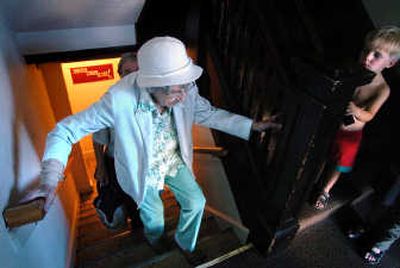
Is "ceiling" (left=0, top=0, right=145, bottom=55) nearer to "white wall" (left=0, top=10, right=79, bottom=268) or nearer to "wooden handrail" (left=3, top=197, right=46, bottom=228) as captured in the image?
"white wall" (left=0, top=10, right=79, bottom=268)

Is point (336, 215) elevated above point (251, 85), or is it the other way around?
point (251, 85)

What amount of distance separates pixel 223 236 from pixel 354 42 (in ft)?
5.34

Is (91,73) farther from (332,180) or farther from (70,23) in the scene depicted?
(332,180)

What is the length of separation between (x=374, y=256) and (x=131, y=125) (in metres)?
1.58

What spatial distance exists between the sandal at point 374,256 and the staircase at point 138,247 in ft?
2.49

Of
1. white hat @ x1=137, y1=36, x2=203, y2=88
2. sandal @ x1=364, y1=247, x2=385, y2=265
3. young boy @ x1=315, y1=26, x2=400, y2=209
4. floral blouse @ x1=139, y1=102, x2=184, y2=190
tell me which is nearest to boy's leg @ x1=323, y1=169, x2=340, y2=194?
young boy @ x1=315, y1=26, x2=400, y2=209

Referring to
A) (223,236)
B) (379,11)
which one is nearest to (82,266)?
(223,236)

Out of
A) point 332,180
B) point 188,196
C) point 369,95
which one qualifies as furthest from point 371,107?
point 188,196

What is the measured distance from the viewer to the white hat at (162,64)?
1.19 meters

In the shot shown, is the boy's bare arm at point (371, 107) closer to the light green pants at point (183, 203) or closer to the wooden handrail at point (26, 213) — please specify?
the light green pants at point (183, 203)

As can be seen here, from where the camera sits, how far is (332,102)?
1.17 m

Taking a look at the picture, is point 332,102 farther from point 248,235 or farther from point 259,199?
point 248,235

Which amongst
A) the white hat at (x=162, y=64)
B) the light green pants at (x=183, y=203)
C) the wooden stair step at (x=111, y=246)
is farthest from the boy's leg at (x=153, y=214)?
the white hat at (x=162, y=64)

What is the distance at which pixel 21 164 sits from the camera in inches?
58.4
